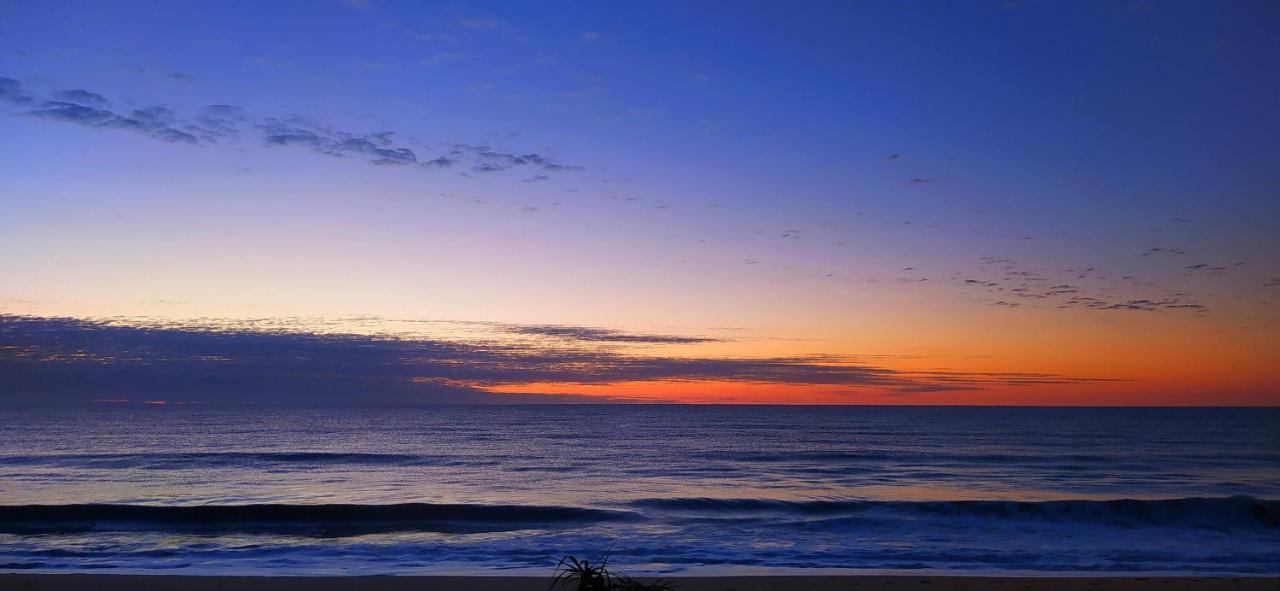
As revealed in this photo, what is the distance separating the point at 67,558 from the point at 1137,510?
27633 mm

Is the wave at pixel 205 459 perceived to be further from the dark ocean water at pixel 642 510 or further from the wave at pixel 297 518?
the wave at pixel 297 518

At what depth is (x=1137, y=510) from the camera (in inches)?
954

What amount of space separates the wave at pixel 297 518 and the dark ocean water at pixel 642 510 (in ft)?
0.31

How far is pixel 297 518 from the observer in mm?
23016

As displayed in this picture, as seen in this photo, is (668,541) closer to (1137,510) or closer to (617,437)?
(1137,510)

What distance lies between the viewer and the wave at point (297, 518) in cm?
2130
